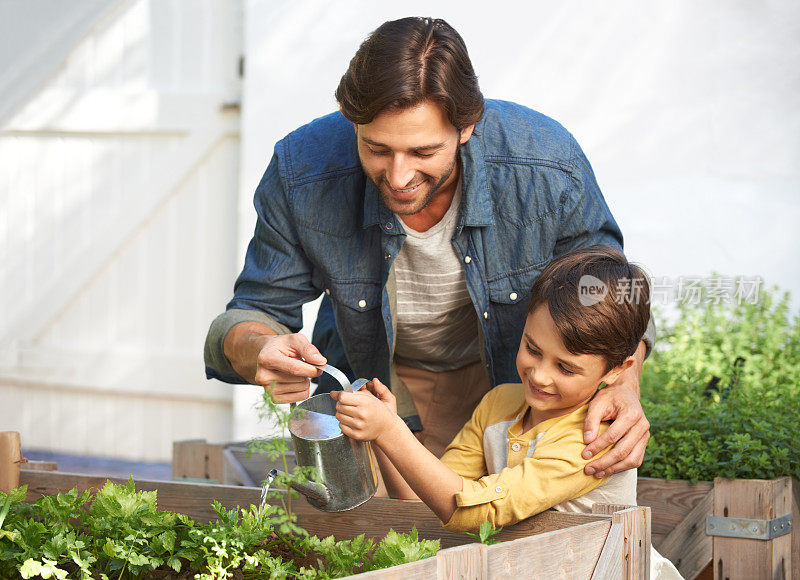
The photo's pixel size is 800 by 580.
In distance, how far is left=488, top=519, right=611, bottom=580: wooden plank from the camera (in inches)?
49.6

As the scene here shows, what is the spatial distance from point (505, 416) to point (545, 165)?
575 mm

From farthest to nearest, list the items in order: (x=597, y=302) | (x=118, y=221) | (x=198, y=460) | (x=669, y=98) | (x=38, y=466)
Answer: (x=118, y=221) → (x=669, y=98) → (x=198, y=460) → (x=38, y=466) → (x=597, y=302)

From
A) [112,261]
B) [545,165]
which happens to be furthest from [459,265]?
[112,261]

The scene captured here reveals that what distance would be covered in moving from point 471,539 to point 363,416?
0.32 meters

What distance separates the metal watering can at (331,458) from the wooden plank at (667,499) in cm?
80

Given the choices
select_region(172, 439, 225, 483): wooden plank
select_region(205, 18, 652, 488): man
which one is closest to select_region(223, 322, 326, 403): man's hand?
select_region(205, 18, 652, 488): man

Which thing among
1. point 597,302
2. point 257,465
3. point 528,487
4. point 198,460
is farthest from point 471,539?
point 198,460

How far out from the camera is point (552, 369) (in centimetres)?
167

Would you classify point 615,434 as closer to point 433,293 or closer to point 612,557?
point 612,557

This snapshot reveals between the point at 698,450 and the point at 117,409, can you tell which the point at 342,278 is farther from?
the point at 117,409

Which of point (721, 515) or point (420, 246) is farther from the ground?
point (420, 246)

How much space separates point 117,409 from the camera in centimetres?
436

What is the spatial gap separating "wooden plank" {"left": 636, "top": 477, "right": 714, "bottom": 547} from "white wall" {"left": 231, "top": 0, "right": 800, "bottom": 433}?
1651mm

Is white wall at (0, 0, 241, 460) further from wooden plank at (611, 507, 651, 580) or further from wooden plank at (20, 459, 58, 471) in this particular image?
wooden plank at (611, 507, 651, 580)
